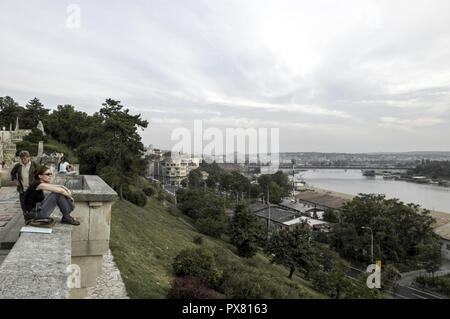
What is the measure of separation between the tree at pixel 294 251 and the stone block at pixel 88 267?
14.5 metres

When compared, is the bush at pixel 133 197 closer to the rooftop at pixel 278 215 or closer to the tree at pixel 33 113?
the rooftop at pixel 278 215

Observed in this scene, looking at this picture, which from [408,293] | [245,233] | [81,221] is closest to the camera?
[81,221]

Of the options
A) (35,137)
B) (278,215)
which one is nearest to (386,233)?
(278,215)

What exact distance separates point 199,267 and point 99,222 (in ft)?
12.4

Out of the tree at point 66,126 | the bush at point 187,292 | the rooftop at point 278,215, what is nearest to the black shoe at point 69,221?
the bush at point 187,292

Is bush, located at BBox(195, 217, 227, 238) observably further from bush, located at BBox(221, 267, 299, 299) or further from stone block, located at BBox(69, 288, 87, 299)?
stone block, located at BBox(69, 288, 87, 299)

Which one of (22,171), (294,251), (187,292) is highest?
(22,171)

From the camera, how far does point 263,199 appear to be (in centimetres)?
5128

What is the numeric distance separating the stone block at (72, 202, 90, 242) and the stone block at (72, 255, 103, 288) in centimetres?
36

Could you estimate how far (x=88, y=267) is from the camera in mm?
4086

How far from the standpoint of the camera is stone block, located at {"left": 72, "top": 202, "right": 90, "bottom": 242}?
380 cm

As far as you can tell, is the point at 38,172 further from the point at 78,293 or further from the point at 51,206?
the point at 78,293

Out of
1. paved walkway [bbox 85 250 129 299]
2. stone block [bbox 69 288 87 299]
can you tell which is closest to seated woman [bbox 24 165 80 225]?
stone block [bbox 69 288 87 299]
